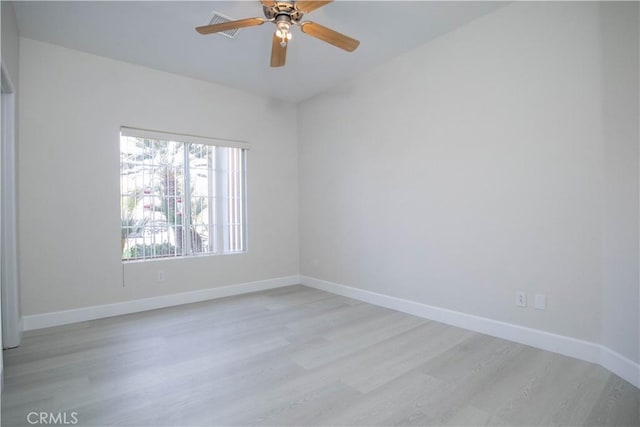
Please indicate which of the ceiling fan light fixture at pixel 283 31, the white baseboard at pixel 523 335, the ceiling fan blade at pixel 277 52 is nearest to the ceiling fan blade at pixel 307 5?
the ceiling fan light fixture at pixel 283 31

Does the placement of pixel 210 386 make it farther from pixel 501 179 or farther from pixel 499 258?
pixel 501 179

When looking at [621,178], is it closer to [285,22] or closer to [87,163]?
[285,22]

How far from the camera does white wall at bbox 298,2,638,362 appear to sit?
7.46 ft

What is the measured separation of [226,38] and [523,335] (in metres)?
3.59

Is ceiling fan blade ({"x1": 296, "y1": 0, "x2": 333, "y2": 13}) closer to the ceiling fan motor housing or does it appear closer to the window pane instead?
the ceiling fan motor housing

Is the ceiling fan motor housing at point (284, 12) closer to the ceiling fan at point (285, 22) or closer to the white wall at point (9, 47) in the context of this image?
the ceiling fan at point (285, 22)

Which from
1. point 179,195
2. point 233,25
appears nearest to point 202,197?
point 179,195

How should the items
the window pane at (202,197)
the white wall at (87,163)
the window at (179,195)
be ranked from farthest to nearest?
the window pane at (202,197) → the window at (179,195) → the white wall at (87,163)

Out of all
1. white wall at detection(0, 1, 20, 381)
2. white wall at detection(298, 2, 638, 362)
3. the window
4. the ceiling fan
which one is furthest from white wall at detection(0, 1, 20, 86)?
white wall at detection(298, 2, 638, 362)

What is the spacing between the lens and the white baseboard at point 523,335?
2082 millimetres

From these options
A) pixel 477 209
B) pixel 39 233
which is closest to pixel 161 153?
pixel 39 233

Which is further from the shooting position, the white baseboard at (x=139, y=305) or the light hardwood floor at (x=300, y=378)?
the white baseboard at (x=139, y=305)

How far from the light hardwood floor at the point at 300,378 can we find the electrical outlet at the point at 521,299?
1.02 ft

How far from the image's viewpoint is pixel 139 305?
3584mm
